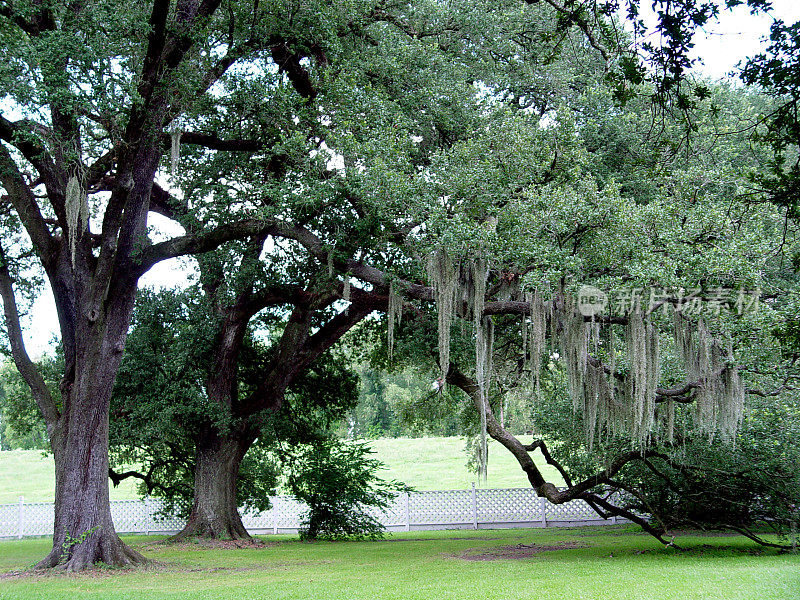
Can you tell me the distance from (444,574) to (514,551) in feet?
11.3

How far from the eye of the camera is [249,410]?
1441 centimetres

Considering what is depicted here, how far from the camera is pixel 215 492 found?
45.8 ft

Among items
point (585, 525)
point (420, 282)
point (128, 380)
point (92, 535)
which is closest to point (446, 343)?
point (420, 282)

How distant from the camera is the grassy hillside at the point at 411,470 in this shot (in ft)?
103

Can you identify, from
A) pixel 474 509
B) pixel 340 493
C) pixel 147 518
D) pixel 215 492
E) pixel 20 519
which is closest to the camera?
pixel 215 492

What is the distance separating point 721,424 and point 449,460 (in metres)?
29.4

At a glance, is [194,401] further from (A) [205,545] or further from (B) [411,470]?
(B) [411,470]

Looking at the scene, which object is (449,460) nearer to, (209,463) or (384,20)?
(209,463)

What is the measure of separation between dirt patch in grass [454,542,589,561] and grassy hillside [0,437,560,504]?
1425 cm

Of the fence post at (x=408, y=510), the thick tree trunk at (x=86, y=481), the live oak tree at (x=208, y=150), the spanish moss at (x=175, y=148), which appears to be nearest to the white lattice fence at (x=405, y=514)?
the fence post at (x=408, y=510)

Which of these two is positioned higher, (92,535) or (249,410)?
(249,410)

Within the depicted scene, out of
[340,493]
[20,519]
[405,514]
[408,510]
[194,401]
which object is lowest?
[20,519]

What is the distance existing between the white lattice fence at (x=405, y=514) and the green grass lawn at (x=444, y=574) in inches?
169

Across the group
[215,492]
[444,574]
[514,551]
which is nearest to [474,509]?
[514,551]
